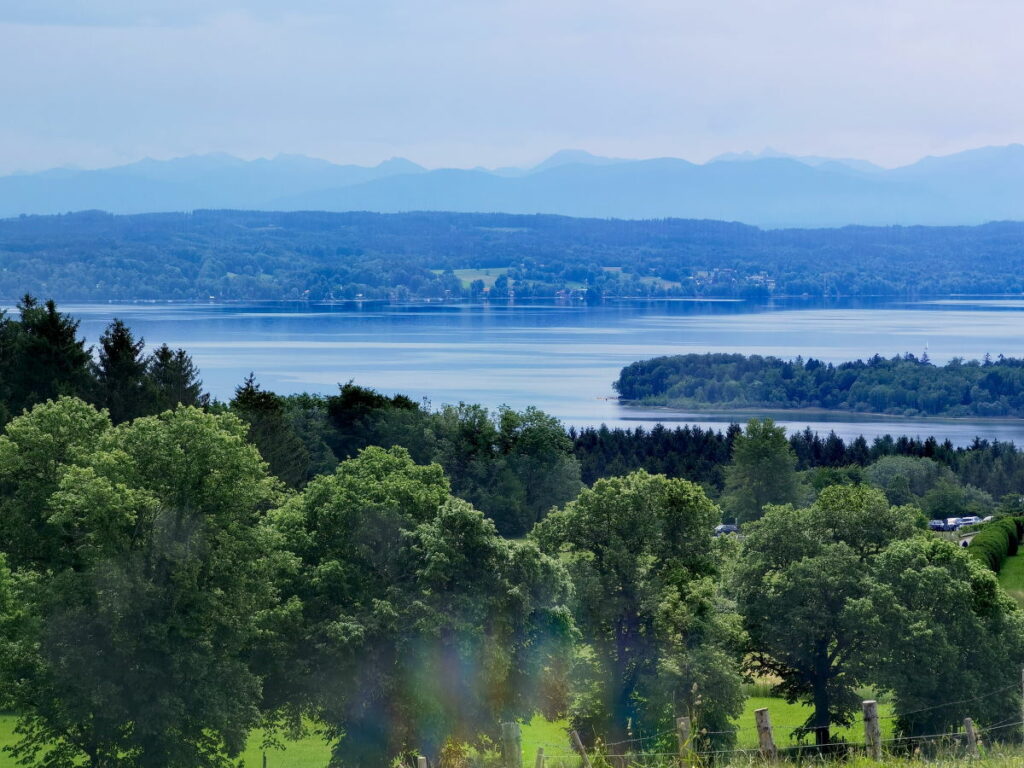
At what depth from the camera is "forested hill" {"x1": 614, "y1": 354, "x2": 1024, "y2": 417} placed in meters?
129

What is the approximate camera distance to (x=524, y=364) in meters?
150

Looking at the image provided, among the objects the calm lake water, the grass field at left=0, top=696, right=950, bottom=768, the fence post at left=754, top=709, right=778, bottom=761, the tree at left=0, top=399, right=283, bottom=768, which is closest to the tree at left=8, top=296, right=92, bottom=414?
the grass field at left=0, top=696, right=950, bottom=768

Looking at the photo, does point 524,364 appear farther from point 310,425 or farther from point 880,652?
point 880,652

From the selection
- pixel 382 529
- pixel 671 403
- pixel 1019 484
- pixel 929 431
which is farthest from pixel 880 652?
pixel 671 403

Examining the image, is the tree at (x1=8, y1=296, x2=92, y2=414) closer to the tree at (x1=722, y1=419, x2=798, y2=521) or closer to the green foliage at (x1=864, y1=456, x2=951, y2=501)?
the tree at (x1=722, y1=419, x2=798, y2=521)

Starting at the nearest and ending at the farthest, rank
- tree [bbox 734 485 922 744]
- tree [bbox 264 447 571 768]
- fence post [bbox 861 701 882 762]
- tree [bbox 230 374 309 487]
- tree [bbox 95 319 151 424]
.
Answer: fence post [bbox 861 701 882 762] < tree [bbox 264 447 571 768] < tree [bbox 734 485 922 744] < tree [bbox 95 319 151 424] < tree [bbox 230 374 309 487]

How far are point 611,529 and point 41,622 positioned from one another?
1105 cm

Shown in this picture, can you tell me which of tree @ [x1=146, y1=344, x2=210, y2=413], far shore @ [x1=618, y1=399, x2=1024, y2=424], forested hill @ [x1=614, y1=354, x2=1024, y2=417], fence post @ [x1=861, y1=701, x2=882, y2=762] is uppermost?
tree @ [x1=146, y1=344, x2=210, y2=413]

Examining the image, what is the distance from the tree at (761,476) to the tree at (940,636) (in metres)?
34.3

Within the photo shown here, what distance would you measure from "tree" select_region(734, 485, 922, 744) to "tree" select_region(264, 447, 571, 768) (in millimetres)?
5443

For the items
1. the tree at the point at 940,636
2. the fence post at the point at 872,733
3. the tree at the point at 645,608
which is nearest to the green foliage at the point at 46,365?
the tree at the point at 645,608

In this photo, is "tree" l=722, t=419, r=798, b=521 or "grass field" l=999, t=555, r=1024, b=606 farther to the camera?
"tree" l=722, t=419, r=798, b=521

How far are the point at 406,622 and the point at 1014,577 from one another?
90.6ft

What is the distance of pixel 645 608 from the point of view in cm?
2555
